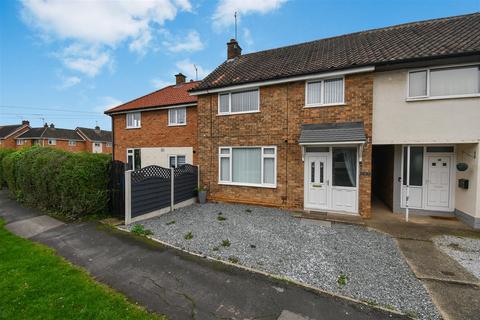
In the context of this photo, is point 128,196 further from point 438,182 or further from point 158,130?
point 438,182

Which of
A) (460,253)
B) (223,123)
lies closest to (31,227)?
(223,123)

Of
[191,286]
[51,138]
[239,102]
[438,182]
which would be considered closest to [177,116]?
[239,102]

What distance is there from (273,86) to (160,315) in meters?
8.55

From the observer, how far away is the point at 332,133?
7.96m

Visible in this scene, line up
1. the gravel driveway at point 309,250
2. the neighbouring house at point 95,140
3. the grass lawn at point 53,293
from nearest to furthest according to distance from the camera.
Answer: the grass lawn at point 53,293, the gravel driveway at point 309,250, the neighbouring house at point 95,140

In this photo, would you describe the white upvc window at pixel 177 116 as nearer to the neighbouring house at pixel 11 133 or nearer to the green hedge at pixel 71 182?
the green hedge at pixel 71 182

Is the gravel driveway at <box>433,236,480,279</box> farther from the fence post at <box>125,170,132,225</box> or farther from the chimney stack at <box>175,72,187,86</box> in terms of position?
the chimney stack at <box>175,72,187,86</box>

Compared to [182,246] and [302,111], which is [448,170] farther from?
[182,246]

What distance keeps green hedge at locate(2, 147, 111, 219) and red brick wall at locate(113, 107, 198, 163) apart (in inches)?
223

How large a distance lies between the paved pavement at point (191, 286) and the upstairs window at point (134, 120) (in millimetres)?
10120

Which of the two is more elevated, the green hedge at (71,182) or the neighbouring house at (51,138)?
the neighbouring house at (51,138)

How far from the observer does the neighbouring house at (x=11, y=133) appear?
130ft

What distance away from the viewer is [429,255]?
5.12m

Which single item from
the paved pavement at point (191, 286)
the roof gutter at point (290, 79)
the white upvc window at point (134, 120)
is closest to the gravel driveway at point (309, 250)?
the paved pavement at point (191, 286)
